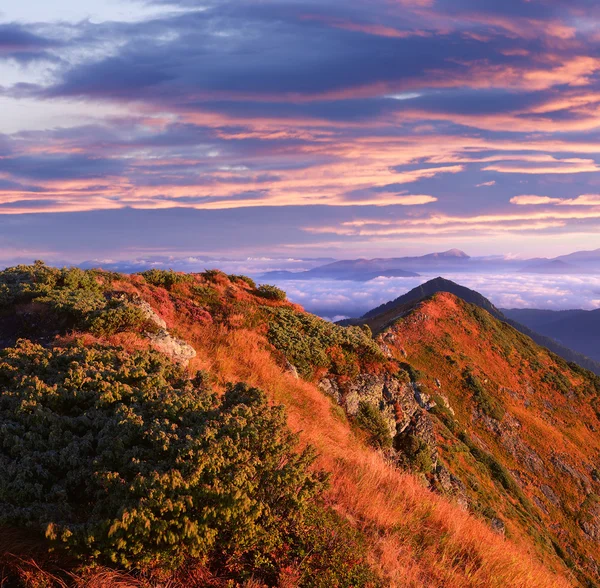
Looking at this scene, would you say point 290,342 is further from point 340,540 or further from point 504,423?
point 504,423

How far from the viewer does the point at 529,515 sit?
89.9ft

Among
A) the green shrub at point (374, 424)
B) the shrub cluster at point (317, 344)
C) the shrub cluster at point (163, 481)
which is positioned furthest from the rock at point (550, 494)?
the shrub cluster at point (163, 481)

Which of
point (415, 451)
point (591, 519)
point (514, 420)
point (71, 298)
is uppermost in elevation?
point (71, 298)

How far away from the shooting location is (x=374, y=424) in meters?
15.9

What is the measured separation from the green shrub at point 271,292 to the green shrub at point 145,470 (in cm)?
1568

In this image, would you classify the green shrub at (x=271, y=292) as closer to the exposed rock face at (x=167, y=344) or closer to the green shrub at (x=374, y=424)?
the green shrub at (x=374, y=424)

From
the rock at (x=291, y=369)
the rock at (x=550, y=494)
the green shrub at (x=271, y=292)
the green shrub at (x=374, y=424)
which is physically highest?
the green shrub at (x=271, y=292)

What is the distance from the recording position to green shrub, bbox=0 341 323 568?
4.40 m

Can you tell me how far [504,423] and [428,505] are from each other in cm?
3772

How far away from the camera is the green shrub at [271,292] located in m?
22.7

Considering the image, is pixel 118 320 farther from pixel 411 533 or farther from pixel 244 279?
pixel 244 279

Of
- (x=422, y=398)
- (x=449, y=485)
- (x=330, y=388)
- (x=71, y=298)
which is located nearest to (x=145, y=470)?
(x=71, y=298)

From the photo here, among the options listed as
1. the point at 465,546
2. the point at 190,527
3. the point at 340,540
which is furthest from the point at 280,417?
A: the point at 465,546

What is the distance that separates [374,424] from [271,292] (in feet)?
30.8
